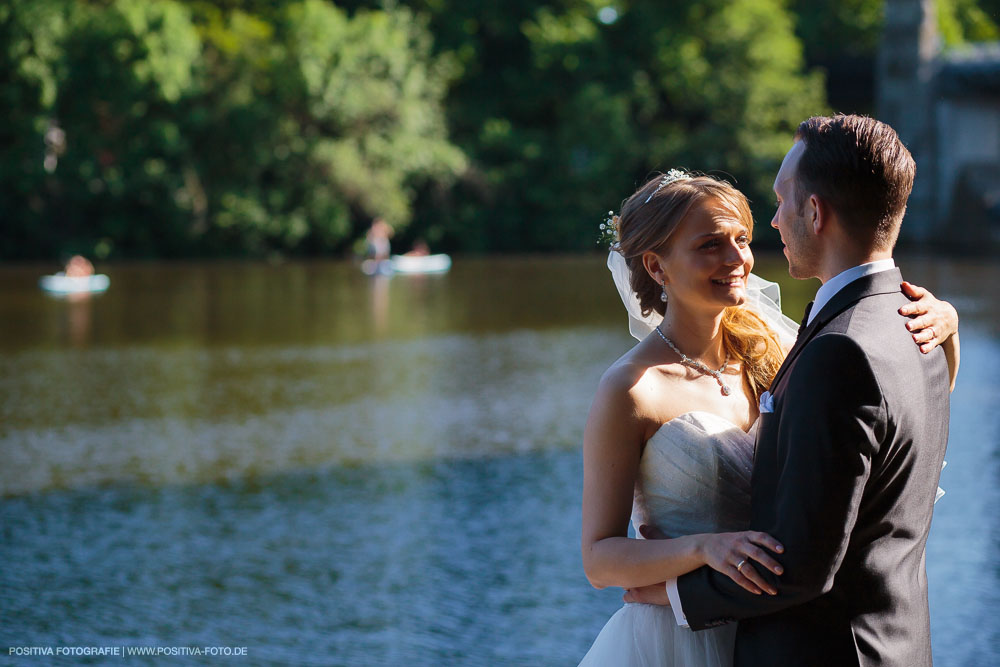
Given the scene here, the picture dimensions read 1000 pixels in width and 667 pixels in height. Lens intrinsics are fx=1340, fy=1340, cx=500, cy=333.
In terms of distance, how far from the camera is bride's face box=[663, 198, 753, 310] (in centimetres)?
268

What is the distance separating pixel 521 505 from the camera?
30.6 feet

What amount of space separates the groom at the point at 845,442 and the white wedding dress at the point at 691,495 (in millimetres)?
272

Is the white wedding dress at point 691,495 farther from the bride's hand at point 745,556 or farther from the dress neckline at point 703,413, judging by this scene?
the bride's hand at point 745,556

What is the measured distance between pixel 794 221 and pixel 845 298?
16 cm

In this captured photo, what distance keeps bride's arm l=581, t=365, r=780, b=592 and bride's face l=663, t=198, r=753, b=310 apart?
24 centimetres

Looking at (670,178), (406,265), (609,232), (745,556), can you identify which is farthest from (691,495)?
(406,265)

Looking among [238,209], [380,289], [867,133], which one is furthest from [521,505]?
[238,209]

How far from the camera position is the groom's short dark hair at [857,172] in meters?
2.17

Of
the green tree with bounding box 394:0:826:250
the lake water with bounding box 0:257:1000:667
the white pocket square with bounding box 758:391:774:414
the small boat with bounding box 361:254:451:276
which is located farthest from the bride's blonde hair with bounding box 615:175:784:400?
the green tree with bounding box 394:0:826:250

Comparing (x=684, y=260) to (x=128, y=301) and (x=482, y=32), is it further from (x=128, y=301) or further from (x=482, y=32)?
(x=482, y=32)

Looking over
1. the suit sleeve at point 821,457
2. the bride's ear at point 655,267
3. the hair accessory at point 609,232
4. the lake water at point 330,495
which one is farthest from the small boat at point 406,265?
the suit sleeve at point 821,457

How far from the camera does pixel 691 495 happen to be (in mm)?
2600

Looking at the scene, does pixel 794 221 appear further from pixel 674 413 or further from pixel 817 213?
pixel 674 413

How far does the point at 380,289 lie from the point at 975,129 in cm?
2828
